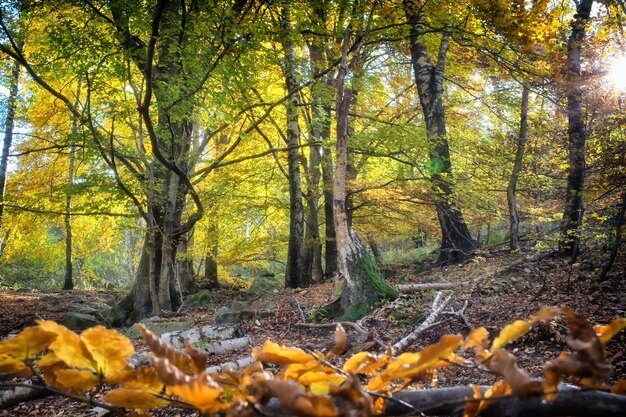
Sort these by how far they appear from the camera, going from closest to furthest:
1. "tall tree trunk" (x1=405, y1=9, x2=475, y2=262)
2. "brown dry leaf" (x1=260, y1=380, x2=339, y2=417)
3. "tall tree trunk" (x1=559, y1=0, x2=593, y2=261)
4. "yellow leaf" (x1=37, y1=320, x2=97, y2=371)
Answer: "brown dry leaf" (x1=260, y1=380, x2=339, y2=417) < "yellow leaf" (x1=37, y1=320, x2=97, y2=371) < "tall tree trunk" (x1=559, y1=0, x2=593, y2=261) < "tall tree trunk" (x1=405, y1=9, x2=475, y2=262)

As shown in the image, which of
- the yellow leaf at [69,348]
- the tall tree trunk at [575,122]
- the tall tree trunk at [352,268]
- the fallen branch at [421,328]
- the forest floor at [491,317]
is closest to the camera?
the yellow leaf at [69,348]

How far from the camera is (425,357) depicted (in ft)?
1.90

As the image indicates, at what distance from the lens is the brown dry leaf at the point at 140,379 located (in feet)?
1.91

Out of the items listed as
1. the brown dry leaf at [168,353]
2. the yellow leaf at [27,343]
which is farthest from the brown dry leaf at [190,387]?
the yellow leaf at [27,343]

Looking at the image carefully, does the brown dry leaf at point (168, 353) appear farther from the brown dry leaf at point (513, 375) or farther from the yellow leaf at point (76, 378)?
the brown dry leaf at point (513, 375)

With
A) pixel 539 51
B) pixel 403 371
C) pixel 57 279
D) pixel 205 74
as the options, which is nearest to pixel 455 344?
pixel 403 371

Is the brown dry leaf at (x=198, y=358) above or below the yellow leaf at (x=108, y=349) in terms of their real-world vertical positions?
below

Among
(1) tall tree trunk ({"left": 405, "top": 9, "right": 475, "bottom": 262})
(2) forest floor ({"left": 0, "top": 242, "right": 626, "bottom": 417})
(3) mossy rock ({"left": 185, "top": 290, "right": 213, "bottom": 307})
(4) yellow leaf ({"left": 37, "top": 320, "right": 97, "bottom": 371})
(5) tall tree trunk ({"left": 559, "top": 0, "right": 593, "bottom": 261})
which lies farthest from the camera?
(3) mossy rock ({"left": 185, "top": 290, "right": 213, "bottom": 307})

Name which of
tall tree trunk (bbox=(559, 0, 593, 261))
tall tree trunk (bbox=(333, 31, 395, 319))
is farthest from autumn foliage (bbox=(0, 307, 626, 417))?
tall tree trunk (bbox=(559, 0, 593, 261))

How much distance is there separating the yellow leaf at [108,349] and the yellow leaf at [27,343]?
2.2 inches

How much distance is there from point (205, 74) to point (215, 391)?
642cm

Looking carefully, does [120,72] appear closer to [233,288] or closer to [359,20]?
[359,20]

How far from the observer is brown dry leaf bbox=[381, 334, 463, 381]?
1.85 feet

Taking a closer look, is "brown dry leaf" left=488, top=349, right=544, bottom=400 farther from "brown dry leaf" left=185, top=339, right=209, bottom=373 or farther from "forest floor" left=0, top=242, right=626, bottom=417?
"forest floor" left=0, top=242, right=626, bottom=417
